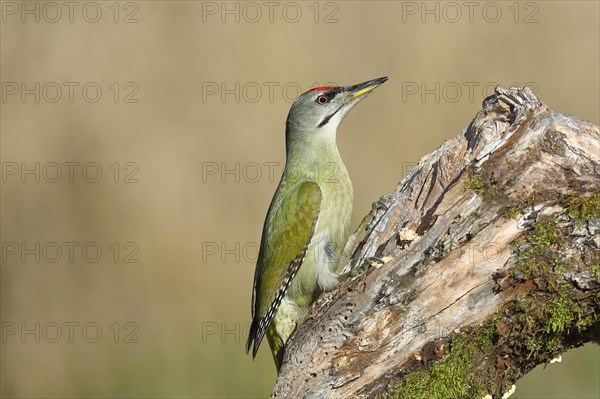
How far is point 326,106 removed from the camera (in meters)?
6.66

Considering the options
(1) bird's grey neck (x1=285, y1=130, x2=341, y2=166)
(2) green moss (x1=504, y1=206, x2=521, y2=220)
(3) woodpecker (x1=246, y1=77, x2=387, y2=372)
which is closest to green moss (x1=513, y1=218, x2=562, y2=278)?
(2) green moss (x1=504, y1=206, x2=521, y2=220)

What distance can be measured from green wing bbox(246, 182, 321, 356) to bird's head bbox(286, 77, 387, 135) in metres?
0.61

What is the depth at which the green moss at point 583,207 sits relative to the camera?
402 cm

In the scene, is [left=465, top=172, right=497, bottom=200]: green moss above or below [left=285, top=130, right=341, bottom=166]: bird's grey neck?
above

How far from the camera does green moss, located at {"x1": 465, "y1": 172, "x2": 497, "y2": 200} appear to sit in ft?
14.0

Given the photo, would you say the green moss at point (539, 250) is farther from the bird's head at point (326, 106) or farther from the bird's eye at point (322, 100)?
the bird's eye at point (322, 100)

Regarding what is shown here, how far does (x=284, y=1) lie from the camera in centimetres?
841

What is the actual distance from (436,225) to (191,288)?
4.22m

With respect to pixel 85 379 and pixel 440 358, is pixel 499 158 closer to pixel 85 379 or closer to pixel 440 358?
pixel 440 358

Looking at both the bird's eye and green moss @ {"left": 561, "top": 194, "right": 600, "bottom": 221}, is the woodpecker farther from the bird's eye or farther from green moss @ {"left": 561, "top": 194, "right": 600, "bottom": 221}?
green moss @ {"left": 561, "top": 194, "right": 600, "bottom": 221}

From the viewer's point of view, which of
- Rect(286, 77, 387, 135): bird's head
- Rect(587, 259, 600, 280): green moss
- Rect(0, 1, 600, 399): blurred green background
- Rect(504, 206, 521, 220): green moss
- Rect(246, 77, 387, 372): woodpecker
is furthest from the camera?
Rect(0, 1, 600, 399): blurred green background

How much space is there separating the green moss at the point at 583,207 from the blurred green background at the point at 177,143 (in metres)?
3.95

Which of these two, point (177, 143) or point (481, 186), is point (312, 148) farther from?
point (481, 186)

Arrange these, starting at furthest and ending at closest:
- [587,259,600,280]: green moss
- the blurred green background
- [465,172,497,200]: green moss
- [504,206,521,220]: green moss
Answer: the blurred green background < [465,172,497,200]: green moss < [504,206,521,220]: green moss < [587,259,600,280]: green moss
